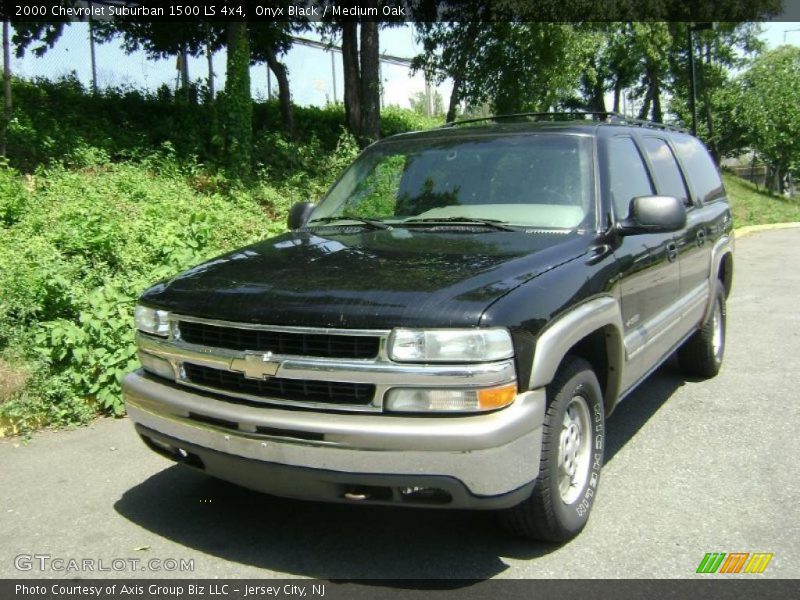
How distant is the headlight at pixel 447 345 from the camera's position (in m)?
3.00

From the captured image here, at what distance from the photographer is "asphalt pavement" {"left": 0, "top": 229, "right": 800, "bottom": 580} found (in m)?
3.50

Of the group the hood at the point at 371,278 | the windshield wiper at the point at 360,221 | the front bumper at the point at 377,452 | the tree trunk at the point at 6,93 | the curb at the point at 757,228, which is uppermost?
the tree trunk at the point at 6,93

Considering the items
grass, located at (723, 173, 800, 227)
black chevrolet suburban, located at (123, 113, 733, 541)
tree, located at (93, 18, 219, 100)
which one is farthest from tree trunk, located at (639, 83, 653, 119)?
black chevrolet suburban, located at (123, 113, 733, 541)

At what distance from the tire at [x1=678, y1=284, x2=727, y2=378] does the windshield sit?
247 cm

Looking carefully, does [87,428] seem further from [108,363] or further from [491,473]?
[491,473]

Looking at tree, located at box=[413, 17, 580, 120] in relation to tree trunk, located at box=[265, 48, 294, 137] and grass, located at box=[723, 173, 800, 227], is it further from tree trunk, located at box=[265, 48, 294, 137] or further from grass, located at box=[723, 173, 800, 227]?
grass, located at box=[723, 173, 800, 227]

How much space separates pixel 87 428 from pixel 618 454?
3.50 meters

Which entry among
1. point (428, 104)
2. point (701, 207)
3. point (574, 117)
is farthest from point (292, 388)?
point (428, 104)

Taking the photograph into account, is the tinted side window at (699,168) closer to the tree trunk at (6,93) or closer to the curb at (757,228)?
the tree trunk at (6,93)

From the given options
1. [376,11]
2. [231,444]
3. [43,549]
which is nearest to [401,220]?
[231,444]

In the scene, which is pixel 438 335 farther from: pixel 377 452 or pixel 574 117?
pixel 574 117

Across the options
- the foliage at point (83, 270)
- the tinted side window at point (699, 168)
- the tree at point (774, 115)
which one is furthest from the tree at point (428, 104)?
the tinted side window at point (699, 168)

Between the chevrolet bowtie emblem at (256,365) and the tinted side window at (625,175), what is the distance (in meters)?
2.14

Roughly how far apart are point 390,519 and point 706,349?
3.48 metres
